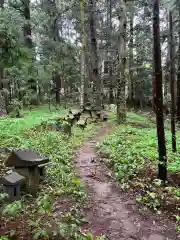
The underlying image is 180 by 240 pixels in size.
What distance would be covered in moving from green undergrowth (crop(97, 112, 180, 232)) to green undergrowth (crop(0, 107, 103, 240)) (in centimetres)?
148

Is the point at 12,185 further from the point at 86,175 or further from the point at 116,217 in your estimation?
the point at 86,175

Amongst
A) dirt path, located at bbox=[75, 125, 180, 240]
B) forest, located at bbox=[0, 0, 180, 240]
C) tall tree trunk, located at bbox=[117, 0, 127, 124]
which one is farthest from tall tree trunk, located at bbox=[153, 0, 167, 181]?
tall tree trunk, located at bbox=[117, 0, 127, 124]

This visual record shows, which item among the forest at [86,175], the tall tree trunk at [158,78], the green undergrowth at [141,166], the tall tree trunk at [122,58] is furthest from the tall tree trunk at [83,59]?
the tall tree trunk at [158,78]

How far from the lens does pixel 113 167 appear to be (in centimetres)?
983

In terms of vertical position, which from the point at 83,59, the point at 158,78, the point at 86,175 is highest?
the point at 83,59

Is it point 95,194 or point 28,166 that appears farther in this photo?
point 95,194

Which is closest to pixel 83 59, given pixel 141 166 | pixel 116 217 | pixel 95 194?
pixel 141 166

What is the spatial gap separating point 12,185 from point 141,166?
4775 mm

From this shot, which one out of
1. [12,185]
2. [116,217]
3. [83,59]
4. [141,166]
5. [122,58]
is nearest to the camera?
[12,185]

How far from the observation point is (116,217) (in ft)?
21.6

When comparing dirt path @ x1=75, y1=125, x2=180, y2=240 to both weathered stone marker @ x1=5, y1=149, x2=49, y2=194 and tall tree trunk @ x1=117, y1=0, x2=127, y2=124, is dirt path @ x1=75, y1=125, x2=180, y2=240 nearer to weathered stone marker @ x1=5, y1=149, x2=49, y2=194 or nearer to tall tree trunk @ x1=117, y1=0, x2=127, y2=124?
weathered stone marker @ x1=5, y1=149, x2=49, y2=194

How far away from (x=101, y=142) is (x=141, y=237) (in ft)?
23.9

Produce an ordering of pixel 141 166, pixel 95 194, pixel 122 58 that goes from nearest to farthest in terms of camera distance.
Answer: pixel 95 194 < pixel 141 166 < pixel 122 58

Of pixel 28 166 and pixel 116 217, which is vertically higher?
pixel 28 166
